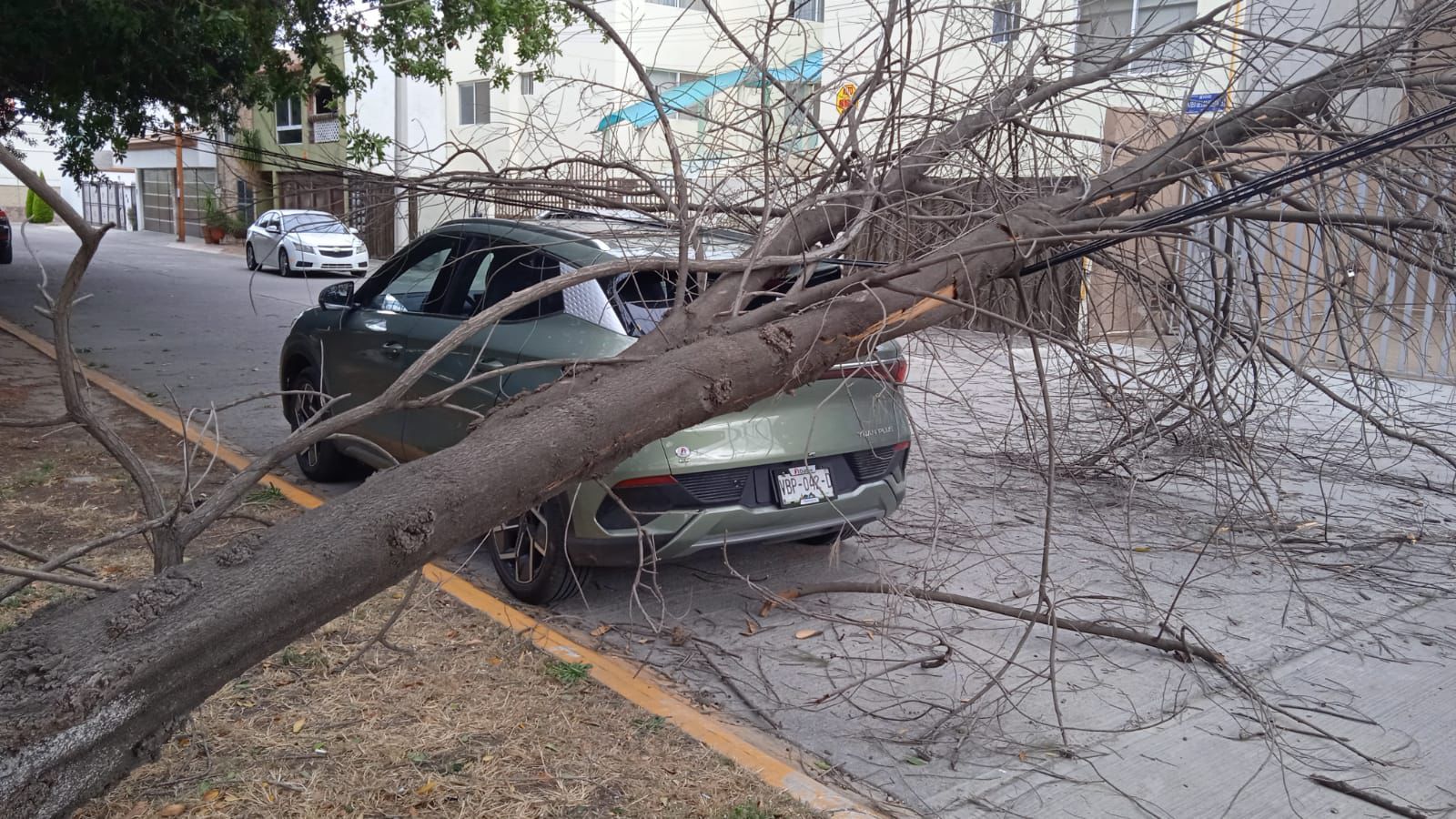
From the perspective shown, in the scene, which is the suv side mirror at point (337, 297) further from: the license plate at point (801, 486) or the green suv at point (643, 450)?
the license plate at point (801, 486)

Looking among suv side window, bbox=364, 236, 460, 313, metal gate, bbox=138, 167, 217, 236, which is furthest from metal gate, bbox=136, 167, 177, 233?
suv side window, bbox=364, 236, 460, 313

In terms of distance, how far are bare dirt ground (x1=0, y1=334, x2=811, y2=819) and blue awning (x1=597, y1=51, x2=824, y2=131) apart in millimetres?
2346

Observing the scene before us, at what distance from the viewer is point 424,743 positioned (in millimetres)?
3701

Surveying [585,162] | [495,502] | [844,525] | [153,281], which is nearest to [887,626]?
[844,525]

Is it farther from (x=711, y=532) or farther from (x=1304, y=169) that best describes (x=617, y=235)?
(x=1304, y=169)

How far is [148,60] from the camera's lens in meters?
9.55

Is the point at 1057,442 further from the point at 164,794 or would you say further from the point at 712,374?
the point at 164,794

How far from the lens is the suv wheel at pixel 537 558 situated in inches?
192

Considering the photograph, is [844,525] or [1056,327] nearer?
[1056,327]

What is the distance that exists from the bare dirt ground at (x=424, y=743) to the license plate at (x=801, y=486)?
47.0 inches

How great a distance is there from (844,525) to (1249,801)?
203 centimetres

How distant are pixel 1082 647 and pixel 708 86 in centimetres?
321

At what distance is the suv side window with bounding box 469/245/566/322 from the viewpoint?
5.25 m

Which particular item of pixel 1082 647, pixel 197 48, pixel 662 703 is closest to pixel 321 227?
pixel 662 703
